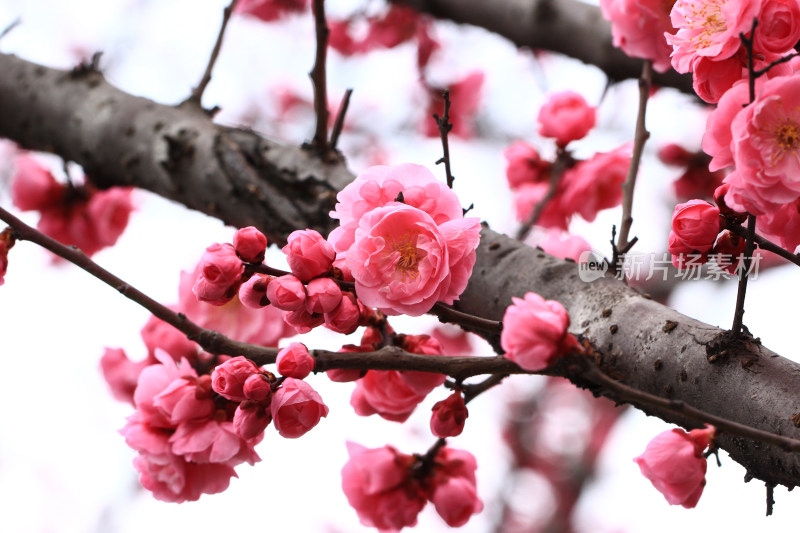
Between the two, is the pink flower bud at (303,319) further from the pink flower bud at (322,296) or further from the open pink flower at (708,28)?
the open pink flower at (708,28)

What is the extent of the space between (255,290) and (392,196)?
16cm

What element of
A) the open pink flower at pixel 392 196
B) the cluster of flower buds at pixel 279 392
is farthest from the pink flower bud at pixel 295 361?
the open pink flower at pixel 392 196

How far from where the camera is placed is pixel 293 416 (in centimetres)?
65

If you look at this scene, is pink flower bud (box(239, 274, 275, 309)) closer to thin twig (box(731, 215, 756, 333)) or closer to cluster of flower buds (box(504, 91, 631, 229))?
thin twig (box(731, 215, 756, 333))

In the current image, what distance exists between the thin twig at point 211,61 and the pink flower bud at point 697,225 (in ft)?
3.21

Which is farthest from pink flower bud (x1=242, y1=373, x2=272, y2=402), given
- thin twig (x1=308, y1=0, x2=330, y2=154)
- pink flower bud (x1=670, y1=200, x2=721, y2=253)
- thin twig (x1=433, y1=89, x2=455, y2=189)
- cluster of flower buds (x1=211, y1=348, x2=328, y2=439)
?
thin twig (x1=308, y1=0, x2=330, y2=154)

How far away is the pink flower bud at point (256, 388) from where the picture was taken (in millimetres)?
638

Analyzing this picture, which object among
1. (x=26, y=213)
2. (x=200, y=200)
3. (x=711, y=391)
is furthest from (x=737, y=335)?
(x=26, y=213)

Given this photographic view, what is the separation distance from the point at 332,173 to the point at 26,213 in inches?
30.2

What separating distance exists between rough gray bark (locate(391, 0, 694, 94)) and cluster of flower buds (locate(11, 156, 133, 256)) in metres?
0.88

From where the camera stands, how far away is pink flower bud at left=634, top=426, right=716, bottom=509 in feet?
2.17

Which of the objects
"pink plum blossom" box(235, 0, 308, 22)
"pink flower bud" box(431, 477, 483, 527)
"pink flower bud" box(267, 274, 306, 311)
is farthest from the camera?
"pink plum blossom" box(235, 0, 308, 22)

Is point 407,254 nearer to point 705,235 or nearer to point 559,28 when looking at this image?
point 705,235

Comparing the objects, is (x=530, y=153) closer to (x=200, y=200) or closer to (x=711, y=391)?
(x=200, y=200)
